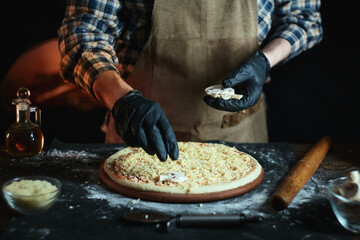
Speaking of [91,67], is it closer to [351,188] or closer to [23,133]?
[23,133]

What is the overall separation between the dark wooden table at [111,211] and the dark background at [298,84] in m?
1.45

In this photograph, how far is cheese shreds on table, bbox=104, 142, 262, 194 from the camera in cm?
151

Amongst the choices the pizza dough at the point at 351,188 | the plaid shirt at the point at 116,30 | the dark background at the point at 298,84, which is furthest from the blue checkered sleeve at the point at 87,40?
the dark background at the point at 298,84

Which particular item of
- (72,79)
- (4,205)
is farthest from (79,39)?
(4,205)

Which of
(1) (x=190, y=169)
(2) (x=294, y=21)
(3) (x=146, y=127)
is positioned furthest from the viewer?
(2) (x=294, y=21)

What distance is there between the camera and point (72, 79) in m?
2.06

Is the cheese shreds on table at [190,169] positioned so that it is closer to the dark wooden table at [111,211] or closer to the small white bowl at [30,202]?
the dark wooden table at [111,211]

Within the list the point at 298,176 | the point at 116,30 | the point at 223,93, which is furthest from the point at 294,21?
the point at 298,176

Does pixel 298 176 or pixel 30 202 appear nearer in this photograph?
pixel 30 202

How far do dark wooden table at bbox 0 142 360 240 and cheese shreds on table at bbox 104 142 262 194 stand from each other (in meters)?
0.06

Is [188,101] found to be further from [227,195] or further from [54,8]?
[54,8]

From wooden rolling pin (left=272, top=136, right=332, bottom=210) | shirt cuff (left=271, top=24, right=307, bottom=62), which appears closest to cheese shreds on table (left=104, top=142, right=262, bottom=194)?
wooden rolling pin (left=272, top=136, right=332, bottom=210)

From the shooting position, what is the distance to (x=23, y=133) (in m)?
1.84

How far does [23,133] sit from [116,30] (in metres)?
0.67
